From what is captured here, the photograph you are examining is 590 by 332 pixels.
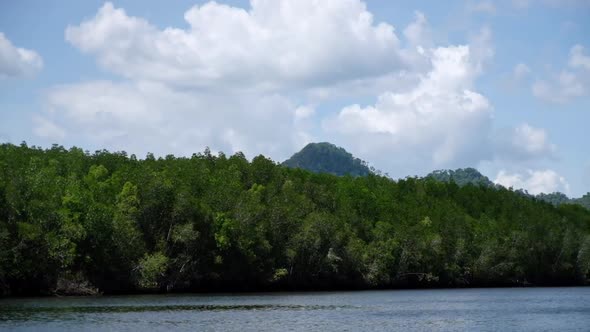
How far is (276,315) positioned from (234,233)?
3714 centimetres

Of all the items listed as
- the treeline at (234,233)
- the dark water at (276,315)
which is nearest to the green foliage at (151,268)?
the treeline at (234,233)

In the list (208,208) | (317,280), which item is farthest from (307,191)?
(208,208)

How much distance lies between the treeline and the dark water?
6260 mm

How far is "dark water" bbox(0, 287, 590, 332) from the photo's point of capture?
52547 mm

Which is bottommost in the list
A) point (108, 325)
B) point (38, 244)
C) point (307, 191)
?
point (108, 325)

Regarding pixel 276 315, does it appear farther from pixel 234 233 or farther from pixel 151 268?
pixel 234 233

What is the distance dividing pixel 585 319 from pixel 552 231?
309ft

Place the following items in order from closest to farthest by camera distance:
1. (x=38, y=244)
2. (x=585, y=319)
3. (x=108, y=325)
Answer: (x=108, y=325)
(x=585, y=319)
(x=38, y=244)

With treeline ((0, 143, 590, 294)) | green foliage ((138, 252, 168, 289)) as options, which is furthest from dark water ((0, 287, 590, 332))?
treeline ((0, 143, 590, 294))

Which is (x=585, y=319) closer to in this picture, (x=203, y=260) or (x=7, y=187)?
(x=203, y=260)

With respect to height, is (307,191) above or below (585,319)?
above

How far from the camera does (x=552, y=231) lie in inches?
5969

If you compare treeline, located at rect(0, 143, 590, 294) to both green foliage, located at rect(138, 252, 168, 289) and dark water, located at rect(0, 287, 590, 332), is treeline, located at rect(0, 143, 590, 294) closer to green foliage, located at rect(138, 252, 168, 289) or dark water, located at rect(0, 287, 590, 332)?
green foliage, located at rect(138, 252, 168, 289)

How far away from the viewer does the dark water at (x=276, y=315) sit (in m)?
52.5
